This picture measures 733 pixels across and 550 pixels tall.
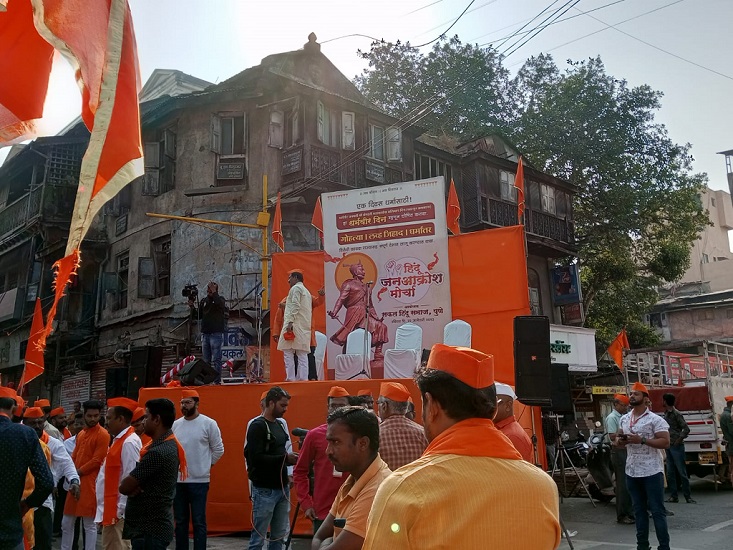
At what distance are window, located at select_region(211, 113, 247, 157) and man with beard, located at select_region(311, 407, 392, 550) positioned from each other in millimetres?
17850

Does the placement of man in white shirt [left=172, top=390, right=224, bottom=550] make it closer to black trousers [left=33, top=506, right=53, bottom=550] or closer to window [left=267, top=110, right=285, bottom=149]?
black trousers [left=33, top=506, right=53, bottom=550]

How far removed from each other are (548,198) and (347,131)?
9.68 m

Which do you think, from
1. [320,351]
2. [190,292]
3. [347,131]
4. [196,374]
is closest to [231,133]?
[347,131]

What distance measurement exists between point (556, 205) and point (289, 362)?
1822 centimetres

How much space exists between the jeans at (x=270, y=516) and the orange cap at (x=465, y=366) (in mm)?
4802

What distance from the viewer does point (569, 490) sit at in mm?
12672

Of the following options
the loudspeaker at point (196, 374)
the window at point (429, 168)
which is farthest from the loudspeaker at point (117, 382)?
the window at point (429, 168)

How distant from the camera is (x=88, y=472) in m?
7.19

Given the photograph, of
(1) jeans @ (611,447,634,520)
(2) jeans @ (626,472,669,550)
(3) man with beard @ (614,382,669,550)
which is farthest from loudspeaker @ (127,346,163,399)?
(2) jeans @ (626,472,669,550)

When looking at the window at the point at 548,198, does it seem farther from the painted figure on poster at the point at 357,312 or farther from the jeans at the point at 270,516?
the jeans at the point at 270,516

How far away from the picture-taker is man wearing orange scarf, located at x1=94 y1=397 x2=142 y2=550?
5.89 meters

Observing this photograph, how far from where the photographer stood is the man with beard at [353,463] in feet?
10.6

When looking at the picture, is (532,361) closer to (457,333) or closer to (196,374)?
(457,333)

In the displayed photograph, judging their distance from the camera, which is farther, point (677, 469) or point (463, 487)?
point (677, 469)
